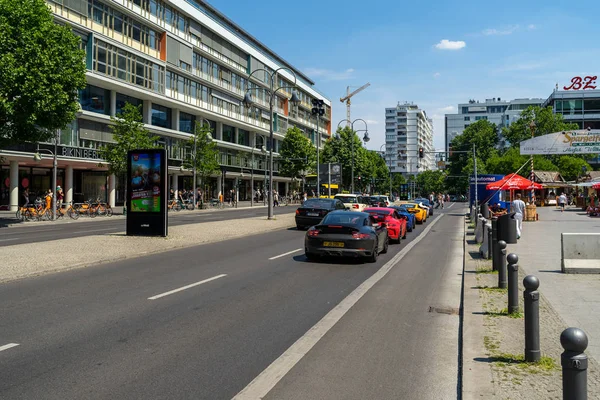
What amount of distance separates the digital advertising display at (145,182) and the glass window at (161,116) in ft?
108

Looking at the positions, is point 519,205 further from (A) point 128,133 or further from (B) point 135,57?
(B) point 135,57

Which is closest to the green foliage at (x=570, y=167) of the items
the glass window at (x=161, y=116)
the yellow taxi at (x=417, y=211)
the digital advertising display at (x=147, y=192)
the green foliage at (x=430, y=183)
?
the yellow taxi at (x=417, y=211)

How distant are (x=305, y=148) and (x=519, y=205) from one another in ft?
178

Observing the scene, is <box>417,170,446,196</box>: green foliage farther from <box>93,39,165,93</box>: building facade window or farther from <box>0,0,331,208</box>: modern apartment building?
<box>93,39,165,93</box>: building facade window

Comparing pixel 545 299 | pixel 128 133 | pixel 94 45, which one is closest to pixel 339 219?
pixel 545 299

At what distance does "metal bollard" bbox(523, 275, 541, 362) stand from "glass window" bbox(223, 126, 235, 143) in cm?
6004

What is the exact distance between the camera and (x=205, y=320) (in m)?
6.81

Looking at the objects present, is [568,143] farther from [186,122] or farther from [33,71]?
[186,122]

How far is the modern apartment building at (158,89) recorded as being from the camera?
39.5m

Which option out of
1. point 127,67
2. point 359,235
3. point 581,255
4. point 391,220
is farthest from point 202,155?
point 581,255

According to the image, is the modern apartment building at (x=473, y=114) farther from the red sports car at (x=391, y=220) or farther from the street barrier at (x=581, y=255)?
the street barrier at (x=581, y=255)

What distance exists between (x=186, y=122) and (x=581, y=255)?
159 feet

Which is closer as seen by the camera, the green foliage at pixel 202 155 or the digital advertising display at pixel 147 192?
the digital advertising display at pixel 147 192

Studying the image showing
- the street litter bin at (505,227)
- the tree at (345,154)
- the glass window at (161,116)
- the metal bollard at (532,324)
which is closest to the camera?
the metal bollard at (532,324)
